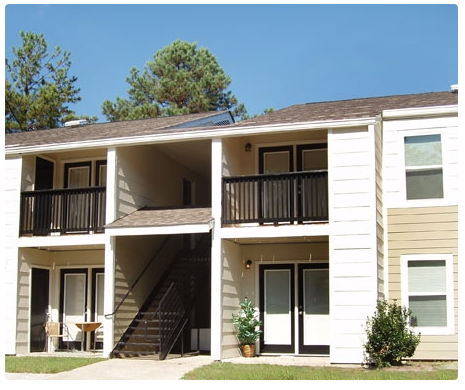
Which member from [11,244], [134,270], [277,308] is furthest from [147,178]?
[277,308]

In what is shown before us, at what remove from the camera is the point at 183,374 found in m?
12.7

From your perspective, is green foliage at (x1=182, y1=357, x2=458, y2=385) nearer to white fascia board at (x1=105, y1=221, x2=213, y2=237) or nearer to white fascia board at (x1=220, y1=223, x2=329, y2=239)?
white fascia board at (x1=220, y1=223, x2=329, y2=239)

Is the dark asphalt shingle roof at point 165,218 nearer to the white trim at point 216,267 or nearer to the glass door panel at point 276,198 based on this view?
the white trim at point 216,267

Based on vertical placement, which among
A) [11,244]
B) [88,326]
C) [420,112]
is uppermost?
[420,112]

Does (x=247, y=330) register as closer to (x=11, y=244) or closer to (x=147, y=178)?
(x=147, y=178)

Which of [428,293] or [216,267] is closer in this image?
[428,293]

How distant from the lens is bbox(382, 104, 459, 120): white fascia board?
15188 millimetres

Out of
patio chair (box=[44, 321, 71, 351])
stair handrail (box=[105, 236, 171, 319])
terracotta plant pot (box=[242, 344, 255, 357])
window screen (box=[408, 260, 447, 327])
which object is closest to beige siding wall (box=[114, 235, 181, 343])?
stair handrail (box=[105, 236, 171, 319])

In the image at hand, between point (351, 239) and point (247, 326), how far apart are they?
331 centimetres

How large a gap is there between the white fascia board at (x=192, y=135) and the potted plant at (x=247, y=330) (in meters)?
4.16

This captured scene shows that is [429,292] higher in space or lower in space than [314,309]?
higher

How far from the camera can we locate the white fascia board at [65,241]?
16.5m

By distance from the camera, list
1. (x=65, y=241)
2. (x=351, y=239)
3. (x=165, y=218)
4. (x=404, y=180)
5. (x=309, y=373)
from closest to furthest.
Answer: (x=309, y=373) → (x=351, y=239) → (x=404, y=180) → (x=165, y=218) → (x=65, y=241)

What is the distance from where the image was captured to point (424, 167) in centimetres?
1529
